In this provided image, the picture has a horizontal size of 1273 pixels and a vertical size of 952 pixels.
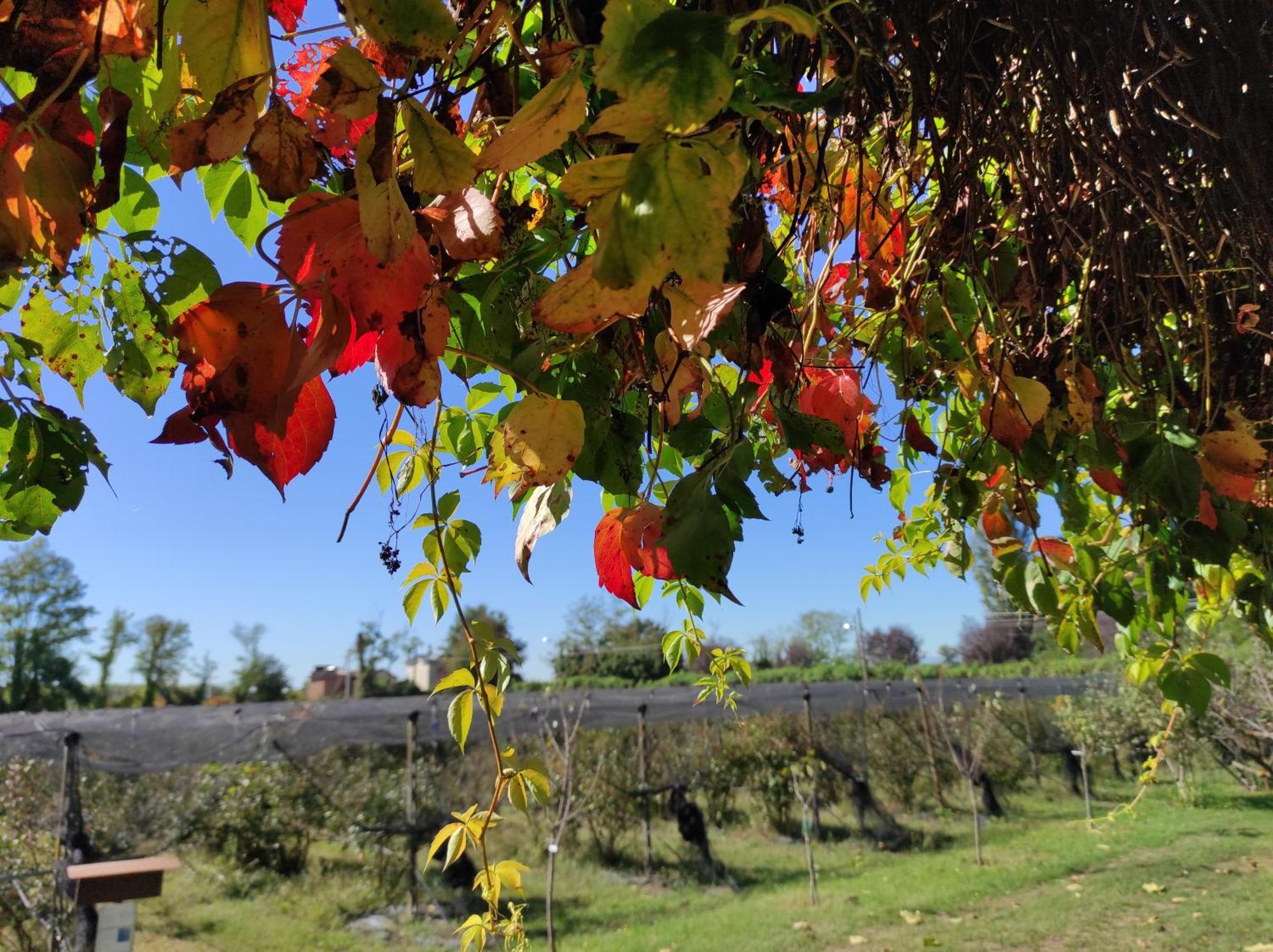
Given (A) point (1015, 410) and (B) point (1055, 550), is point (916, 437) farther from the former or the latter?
(B) point (1055, 550)

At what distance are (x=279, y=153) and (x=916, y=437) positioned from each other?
31.6 inches

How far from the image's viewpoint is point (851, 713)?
33.8ft

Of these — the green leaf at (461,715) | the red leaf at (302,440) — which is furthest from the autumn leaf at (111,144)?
the green leaf at (461,715)

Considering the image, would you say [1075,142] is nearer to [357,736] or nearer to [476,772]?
[357,736]

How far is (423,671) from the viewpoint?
18.0 metres

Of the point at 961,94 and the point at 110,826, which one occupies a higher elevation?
the point at 961,94

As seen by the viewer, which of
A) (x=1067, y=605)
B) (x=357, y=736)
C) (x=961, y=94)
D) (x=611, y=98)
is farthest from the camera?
(x=357, y=736)

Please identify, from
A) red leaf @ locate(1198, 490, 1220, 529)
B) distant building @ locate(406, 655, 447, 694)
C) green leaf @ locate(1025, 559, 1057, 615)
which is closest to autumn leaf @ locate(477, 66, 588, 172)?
red leaf @ locate(1198, 490, 1220, 529)

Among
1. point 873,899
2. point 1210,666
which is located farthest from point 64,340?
point 873,899

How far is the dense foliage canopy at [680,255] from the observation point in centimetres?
29

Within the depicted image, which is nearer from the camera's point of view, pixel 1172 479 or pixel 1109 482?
pixel 1172 479

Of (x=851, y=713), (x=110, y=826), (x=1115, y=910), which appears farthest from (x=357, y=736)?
(x=851, y=713)

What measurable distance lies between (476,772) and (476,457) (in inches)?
292

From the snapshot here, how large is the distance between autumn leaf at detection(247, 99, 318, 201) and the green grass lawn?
5163 millimetres
